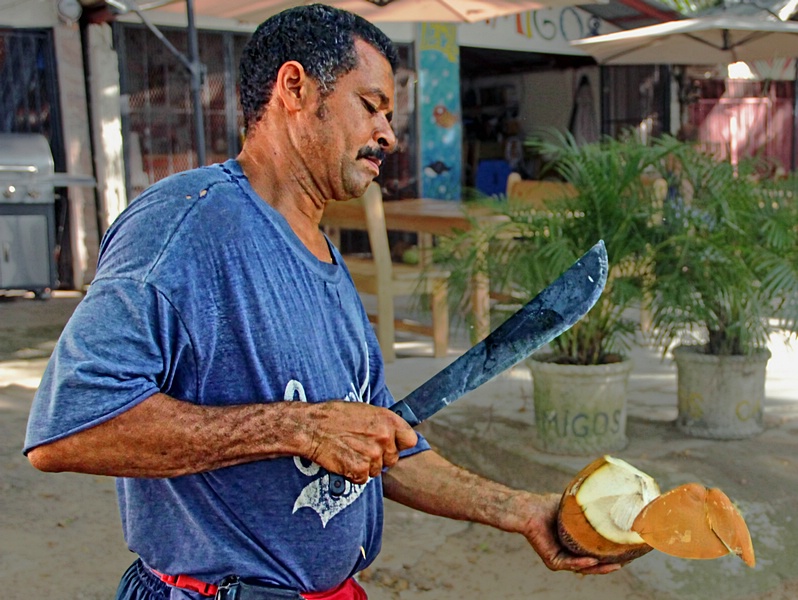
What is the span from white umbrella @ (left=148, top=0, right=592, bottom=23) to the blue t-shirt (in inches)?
206

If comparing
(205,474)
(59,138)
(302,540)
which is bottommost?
(302,540)

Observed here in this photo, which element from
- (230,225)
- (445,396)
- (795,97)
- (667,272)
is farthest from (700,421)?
(795,97)

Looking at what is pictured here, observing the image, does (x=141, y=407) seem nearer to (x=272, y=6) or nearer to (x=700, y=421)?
(x=700, y=421)

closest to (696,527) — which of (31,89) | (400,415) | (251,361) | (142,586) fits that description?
(400,415)

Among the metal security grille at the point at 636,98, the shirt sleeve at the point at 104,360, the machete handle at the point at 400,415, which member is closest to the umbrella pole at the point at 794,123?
the metal security grille at the point at 636,98

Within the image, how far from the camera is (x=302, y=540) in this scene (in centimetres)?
138

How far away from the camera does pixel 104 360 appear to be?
1156 mm

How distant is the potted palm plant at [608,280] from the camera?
418cm

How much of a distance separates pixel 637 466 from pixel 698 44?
6.77 m

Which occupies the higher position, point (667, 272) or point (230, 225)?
point (230, 225)

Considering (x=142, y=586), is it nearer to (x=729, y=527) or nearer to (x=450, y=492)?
(x=450, y=492)

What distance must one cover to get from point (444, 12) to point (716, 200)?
10.1ft

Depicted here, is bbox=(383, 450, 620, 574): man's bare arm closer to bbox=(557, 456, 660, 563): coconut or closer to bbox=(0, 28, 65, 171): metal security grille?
bbox=(557, 456, 660, 563): coconut

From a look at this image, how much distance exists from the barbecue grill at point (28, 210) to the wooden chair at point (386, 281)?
3254 mm
